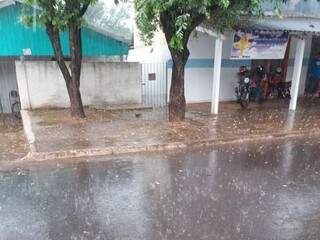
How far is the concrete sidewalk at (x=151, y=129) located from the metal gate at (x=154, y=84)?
1431 mm

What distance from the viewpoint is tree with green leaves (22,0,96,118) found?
9250 millimetres

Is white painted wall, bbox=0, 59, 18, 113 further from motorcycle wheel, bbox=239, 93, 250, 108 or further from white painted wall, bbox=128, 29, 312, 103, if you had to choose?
motorcycle wheel, bbox=239, 93, 250, 108

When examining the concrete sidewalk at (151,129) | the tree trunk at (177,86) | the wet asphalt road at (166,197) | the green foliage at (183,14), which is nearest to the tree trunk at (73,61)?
the concrete sidewalk at (151,129)

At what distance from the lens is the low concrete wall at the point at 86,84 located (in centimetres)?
1168

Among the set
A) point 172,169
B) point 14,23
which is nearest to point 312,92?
point 172,169

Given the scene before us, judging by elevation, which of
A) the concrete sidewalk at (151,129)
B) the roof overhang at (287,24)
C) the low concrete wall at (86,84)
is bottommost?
the concrete sidewalk at (151,129)

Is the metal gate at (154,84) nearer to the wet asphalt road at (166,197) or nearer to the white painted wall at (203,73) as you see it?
the white painted wall at (203,73)

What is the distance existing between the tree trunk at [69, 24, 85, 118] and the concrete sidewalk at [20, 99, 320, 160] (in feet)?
1.28

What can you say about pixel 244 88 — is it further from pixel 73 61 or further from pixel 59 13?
pixel 59 13

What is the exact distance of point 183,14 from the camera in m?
8.33

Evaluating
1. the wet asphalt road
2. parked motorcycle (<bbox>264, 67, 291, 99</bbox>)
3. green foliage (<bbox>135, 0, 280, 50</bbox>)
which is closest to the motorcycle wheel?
parked motorcycle (<bbox>264, 67, 291, 99</bbox>)

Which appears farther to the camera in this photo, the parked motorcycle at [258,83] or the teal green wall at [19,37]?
the parked motorcycle at [258,83]

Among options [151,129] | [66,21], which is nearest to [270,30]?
[151,129]

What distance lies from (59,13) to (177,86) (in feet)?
12.7
